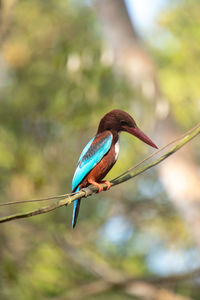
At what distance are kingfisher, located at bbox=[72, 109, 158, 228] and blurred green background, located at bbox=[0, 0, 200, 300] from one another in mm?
2757

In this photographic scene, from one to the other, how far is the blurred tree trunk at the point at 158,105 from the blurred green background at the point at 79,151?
6 centimetres

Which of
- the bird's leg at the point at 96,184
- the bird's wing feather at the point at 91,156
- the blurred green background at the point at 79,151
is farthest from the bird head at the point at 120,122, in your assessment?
the blurred green background at the point at 79,151

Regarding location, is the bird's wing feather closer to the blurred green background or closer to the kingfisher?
the kingfisher

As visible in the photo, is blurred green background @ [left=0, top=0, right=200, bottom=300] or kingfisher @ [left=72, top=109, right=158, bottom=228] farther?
blurred green background @ [left=0, top=0, right=200, bottom=300]

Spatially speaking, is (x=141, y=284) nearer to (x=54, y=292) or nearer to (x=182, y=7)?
(x=54, y=292)

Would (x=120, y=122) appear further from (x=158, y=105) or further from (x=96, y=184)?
(x=158, y=105)

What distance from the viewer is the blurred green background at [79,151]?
6.74m

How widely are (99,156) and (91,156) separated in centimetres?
4

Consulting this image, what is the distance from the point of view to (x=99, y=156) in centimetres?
214

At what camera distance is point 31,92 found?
27.7 feet

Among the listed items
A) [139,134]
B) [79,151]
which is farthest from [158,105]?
[139,134]

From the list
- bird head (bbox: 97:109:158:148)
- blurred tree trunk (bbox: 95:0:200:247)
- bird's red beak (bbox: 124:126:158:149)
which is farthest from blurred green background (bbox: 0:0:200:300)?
bird's red beak (bbox: 124:126:158:149)

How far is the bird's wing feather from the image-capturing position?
1981 mm

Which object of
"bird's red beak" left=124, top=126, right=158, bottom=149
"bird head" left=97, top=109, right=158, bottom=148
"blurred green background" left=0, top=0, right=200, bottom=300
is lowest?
"bird's red beak" left=124, top=126, right=158, bottom=149
